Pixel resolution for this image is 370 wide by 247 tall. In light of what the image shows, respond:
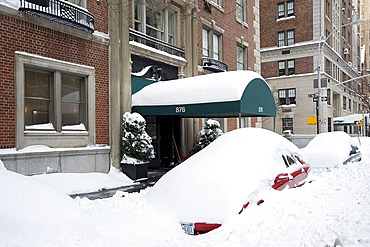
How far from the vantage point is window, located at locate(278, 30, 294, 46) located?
124 ft

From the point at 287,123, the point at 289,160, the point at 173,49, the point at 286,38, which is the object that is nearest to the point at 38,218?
the point at 289,160

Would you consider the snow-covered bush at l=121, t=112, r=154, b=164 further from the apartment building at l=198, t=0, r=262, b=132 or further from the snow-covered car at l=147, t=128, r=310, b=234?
the apartment building at l=198, t=0, r=262, b=132

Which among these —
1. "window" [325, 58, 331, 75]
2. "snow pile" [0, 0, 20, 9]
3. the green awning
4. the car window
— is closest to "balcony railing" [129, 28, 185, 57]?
the green awning

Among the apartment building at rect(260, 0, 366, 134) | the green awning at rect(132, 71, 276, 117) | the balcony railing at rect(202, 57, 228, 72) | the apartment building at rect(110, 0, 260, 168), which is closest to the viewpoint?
the green awning at rect(132, 71, 276, 117)

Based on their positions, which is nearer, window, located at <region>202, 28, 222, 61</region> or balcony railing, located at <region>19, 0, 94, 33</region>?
balcony railing, located at <region>19, 0, 94, 33</region>

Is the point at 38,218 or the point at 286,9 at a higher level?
the point at 286,9

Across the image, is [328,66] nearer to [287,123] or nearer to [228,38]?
[287,123]

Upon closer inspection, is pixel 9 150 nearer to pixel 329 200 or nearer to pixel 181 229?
pixel 181 229

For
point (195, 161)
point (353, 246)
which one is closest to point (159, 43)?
point (195, 161)

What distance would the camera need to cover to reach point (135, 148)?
441 inches

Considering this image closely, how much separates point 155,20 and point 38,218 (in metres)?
12.9

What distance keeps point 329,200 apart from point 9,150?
26.3ft

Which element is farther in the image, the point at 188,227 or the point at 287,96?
the point at 287,96

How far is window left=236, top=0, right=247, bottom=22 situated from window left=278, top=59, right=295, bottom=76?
18.4 metres
